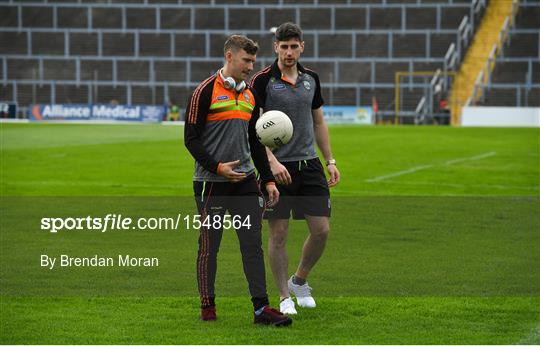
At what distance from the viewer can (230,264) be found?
1080cm

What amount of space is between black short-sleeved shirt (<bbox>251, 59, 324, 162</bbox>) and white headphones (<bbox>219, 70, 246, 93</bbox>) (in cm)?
55

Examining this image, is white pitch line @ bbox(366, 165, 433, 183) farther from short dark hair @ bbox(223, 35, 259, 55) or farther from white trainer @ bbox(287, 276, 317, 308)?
short dark hair @ bbox(223, 35, 259, 55)

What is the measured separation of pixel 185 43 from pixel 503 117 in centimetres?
2111

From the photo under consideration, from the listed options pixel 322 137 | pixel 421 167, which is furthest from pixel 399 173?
pixel 322 137

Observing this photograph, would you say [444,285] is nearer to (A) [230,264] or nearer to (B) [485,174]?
(A) [230,264]

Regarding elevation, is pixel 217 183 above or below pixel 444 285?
above

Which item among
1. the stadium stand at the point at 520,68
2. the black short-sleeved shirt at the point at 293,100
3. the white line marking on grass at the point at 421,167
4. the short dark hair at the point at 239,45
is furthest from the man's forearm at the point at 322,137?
the stadium stand at the point at 520,68

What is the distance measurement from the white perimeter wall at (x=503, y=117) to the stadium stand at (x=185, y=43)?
6.15m

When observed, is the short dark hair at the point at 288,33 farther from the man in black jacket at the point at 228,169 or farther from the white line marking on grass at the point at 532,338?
the white line marking on grass at the point at 532,338

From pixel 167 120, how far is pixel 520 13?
21.3m

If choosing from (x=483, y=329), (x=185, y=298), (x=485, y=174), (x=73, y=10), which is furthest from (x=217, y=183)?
(x=73, y=10)

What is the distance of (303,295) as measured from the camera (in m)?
8.46

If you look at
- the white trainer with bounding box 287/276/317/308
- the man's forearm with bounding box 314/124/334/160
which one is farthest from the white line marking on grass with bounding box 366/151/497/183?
the white trainer with bounding box 287/276/317/308

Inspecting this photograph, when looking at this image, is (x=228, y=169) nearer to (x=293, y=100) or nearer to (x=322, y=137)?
(x=293, y=100)
